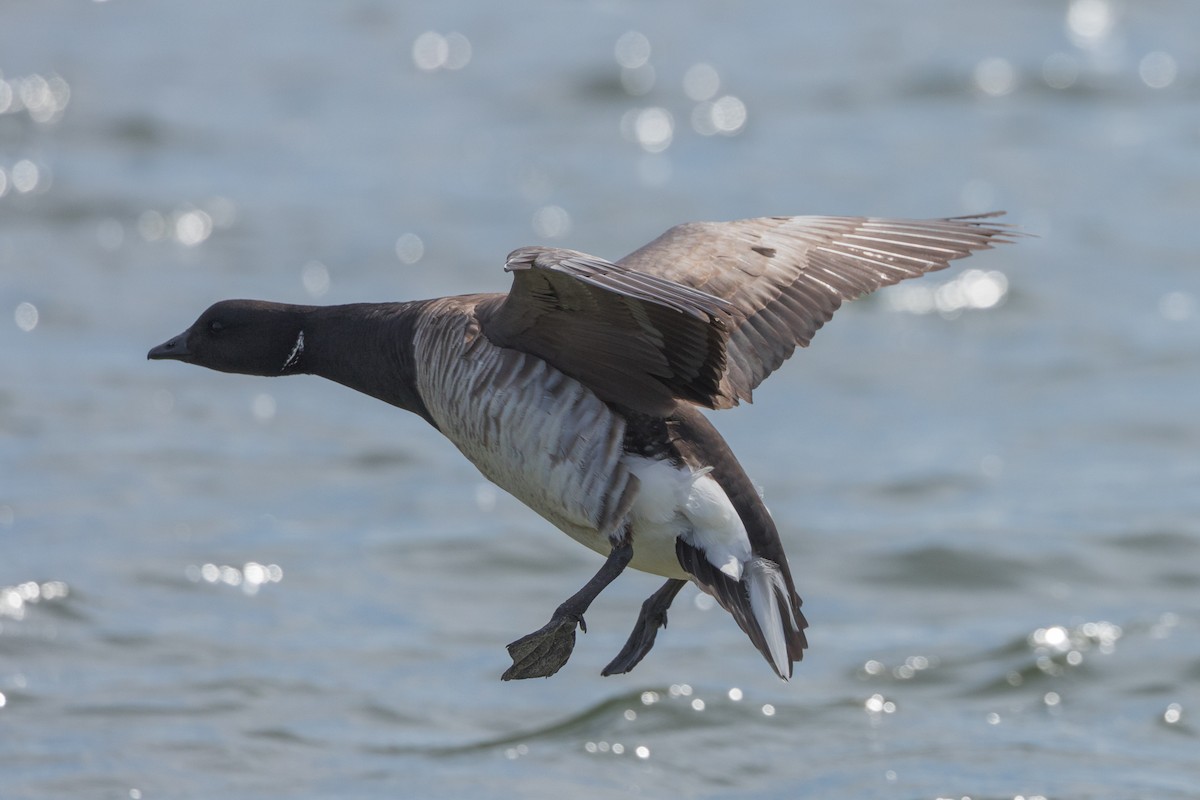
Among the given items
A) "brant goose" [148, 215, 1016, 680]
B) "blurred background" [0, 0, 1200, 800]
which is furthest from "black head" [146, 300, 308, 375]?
"blurred background" [0, 0, 1200, 800]

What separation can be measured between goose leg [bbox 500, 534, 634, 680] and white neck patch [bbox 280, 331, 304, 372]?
155 cm

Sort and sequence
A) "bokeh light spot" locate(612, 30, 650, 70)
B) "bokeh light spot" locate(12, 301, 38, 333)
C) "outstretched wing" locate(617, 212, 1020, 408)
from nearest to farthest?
"outstretched wing" locate(617, 212, 1020, 408)
"bokeh light spot" locate(12, 301, 38, 333)
"bokeh light spot" locate(612, 30, 650, 70)

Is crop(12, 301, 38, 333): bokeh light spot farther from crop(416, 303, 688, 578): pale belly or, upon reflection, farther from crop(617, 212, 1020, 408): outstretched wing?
crop(416, 303, 688, 578): pale belly

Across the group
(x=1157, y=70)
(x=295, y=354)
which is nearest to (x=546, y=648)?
(x=295, y=354)

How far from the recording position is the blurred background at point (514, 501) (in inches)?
383

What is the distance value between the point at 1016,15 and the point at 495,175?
8.41 meters

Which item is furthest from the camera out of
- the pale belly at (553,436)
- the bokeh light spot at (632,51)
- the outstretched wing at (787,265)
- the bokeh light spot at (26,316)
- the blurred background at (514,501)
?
the bokeh light spot at (632,51)

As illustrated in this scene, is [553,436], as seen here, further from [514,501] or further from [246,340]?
[514,501]

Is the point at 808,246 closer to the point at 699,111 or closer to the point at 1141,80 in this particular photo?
the point at 699,111

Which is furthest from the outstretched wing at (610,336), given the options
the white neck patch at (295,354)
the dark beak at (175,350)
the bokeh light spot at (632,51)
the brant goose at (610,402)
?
the bokeh light spot at (632,51)

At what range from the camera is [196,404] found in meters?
14.6

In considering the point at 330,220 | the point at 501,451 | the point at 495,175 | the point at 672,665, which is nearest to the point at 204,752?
the point at 672,665

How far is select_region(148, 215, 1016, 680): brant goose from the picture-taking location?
6.31 meters

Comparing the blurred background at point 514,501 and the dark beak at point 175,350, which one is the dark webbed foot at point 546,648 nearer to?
the dark beak at point 175,350
